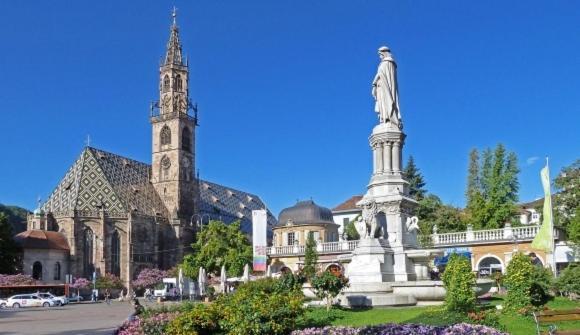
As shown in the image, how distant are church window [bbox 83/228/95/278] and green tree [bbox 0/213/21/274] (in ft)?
33.6

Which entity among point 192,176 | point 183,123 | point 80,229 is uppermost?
point 183,123

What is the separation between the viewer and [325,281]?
16.7 metres

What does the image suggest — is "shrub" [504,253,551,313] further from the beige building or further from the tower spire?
the tower spire

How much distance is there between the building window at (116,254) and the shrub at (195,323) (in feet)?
220

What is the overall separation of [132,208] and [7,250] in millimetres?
20144

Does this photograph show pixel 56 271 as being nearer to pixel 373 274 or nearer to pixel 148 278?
pixel 148 278

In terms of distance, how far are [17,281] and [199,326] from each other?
52.8 metres

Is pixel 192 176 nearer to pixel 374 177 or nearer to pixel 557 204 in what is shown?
pixel 557 204

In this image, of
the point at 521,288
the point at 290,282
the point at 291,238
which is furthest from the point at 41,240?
the point at 521,288

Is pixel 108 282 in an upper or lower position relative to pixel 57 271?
lower

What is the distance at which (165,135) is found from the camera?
90.9 meters

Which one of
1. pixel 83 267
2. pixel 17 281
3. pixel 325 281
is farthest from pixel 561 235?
pixel 83 267

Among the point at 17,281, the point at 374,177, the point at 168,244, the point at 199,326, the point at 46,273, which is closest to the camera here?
the point at 199,326

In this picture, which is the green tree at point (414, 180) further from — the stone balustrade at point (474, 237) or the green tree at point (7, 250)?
the green tree at point (7, 250)
